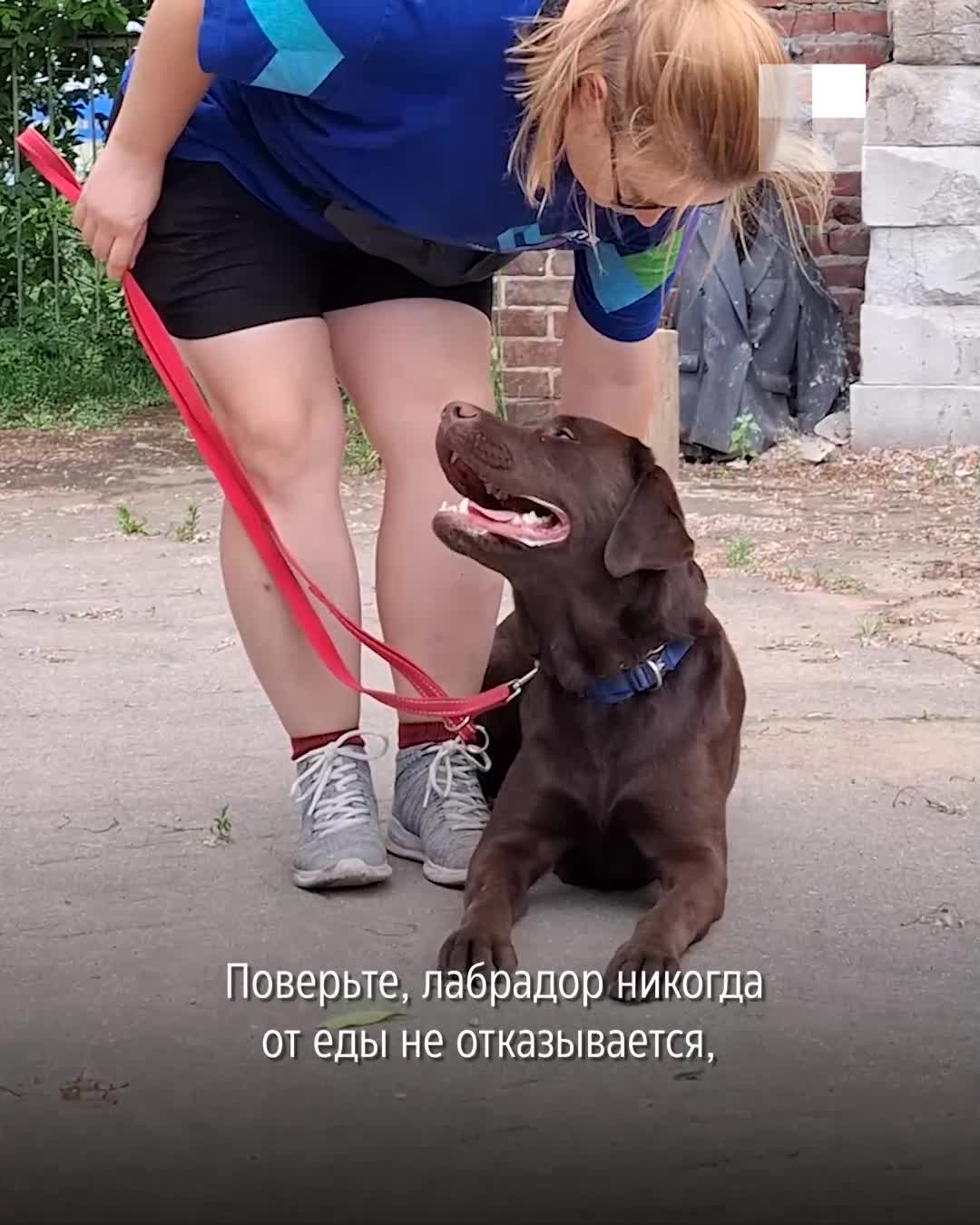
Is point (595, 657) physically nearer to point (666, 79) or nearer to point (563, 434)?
point (563, 434)

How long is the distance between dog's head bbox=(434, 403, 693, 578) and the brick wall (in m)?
4.07

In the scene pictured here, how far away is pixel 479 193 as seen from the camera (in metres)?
2.58

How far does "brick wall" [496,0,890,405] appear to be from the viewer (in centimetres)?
702

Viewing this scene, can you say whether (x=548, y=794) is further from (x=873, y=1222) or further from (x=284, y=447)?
(x=873, y=1222)

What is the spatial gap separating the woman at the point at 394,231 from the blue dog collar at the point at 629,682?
307 mm

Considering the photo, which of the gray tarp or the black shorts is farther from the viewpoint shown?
the gray tarp

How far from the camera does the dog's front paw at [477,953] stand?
8.36ft

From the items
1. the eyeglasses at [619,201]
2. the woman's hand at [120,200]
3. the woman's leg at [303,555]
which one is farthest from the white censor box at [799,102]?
the woman's hand at [120,200]

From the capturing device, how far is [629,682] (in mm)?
2877

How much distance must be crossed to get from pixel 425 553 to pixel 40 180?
21.9ft

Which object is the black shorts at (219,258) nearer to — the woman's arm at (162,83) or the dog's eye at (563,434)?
the woman's arm at (162,83)

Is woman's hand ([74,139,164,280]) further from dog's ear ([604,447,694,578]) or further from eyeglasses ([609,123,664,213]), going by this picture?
dog's ear ([604,447,694,578])

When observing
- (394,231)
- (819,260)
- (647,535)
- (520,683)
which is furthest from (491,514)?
(819,260)

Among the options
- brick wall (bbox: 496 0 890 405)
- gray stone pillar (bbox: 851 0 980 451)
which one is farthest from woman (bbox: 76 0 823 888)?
gray stone pillar (bbox: 851 0 980 451)
